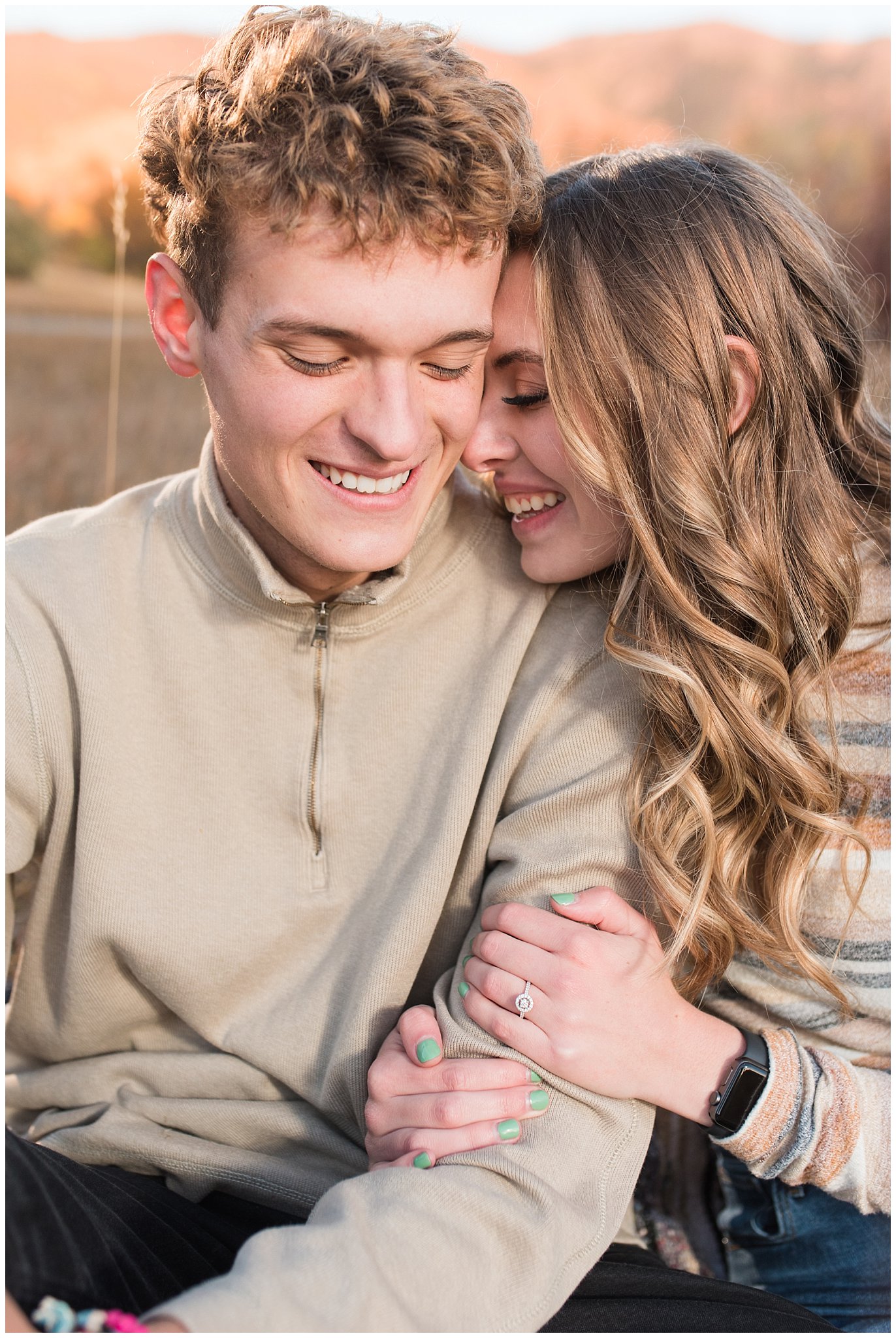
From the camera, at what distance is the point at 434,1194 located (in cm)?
158

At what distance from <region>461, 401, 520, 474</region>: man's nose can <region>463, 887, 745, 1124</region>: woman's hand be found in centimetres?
82

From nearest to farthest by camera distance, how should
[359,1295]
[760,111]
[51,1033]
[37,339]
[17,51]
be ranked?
[359,1295] → [51,1033] → [37,339] → [17,51] → [760,111]

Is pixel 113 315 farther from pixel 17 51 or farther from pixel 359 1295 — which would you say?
pixel 359 1295

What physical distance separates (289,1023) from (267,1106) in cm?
15

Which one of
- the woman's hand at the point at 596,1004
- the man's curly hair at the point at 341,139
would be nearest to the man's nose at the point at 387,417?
the man's curly hair at the point at 341,139

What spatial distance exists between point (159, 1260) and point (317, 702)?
0.93 meters

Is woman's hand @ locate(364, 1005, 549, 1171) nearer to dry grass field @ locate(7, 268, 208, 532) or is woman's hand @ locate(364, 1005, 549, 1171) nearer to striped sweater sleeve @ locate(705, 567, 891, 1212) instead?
striped sweater sleeve @ locate(705, 567, 891, 1212)

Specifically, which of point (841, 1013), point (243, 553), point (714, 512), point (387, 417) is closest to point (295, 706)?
point (243, 553)

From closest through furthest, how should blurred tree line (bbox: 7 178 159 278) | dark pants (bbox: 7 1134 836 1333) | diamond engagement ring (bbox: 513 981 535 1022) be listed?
dark pants (bbox: 7 1134 836 1333)
diamond engagement ring (bbox: 513 981 535 1022)
blurred tree line (bbox: 7 178 159 278)

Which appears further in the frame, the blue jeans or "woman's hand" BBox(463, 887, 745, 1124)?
the blue jeans

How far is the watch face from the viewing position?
1.92m

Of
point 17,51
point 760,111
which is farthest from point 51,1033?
point 760,111

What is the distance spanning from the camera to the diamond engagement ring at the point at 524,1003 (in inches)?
70.6

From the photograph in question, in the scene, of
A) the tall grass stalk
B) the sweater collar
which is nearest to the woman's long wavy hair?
the sweater collar
